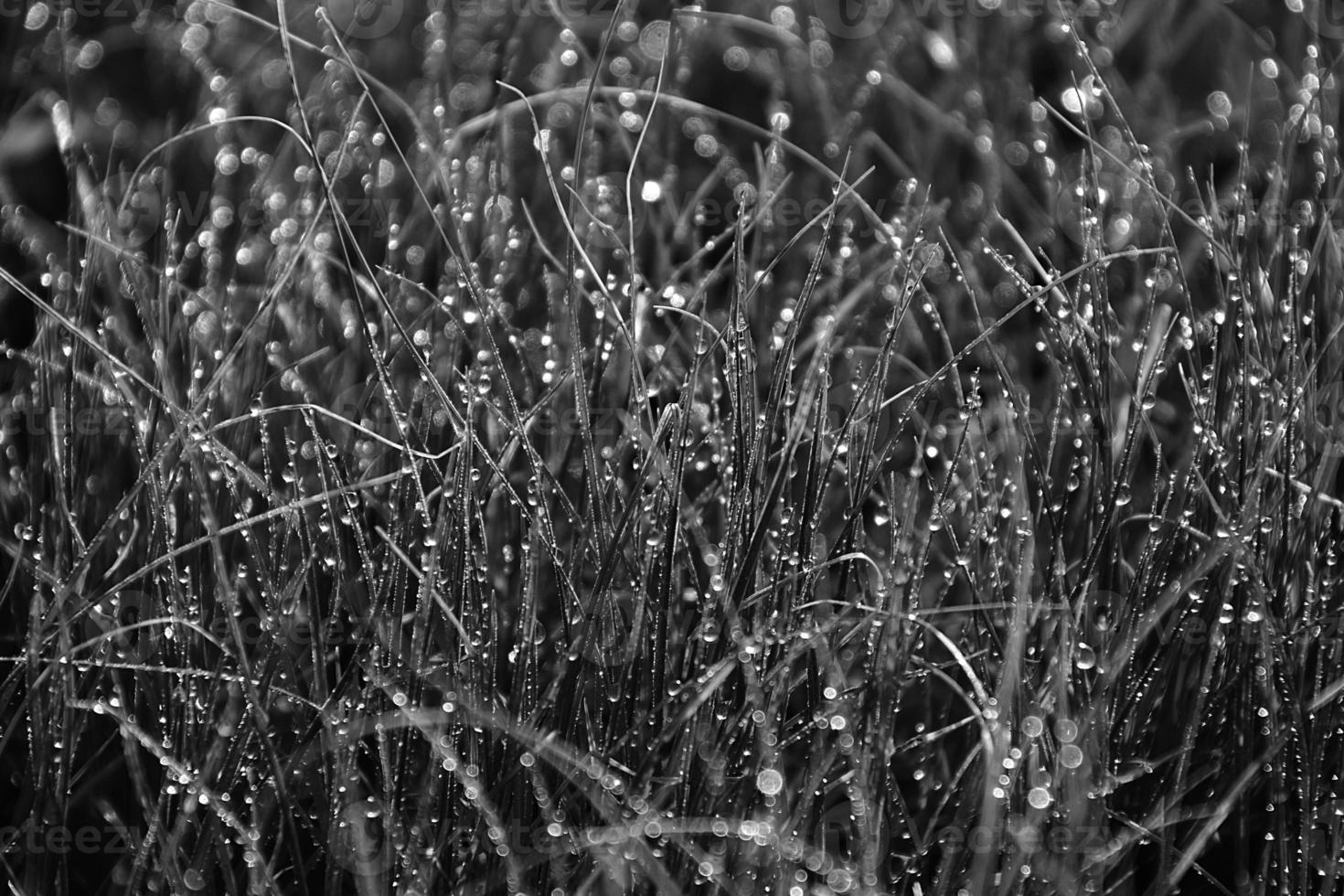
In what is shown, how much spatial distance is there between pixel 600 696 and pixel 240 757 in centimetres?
25

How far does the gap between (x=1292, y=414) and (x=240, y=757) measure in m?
0.80

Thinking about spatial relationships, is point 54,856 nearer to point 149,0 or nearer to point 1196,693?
point 1196,693

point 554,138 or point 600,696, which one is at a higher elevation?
point 554,138

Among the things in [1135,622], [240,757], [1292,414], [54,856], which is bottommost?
[54,856]

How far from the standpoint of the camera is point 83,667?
95 centimetres

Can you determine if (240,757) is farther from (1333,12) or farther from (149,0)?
(1333,12)

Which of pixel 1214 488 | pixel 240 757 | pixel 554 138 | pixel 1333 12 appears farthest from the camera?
pixel 1333 12

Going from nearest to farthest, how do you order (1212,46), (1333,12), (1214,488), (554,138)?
(1214,488) < (554,138) < (1333,12) < (1212,46)

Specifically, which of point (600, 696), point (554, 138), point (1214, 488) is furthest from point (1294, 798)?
point (554, 138)

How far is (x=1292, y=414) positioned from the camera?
0.94m

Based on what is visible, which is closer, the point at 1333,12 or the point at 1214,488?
the point at 1214,488

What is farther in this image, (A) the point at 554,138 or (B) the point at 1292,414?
(A) the point at 554,138

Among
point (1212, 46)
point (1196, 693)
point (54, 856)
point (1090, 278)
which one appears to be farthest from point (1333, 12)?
point (54, 856)

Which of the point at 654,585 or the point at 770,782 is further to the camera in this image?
the point at 654,585
